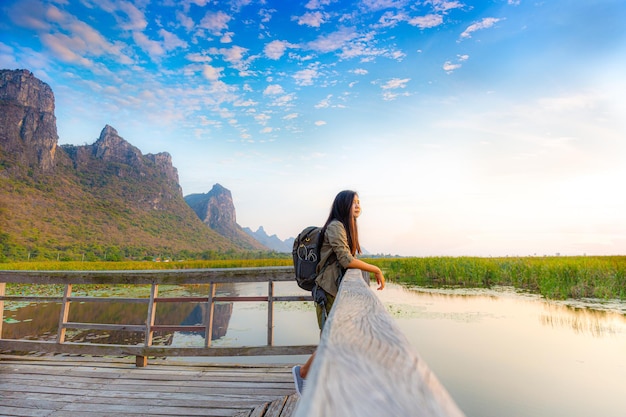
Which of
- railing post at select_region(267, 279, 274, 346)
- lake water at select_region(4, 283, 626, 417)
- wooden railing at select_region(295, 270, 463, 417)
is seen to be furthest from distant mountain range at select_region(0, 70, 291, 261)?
wooden railing at select_region(295, 270, 463, 417)

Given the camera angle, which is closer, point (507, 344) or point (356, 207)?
point (356, 207)

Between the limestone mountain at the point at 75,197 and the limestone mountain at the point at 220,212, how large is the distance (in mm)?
23947

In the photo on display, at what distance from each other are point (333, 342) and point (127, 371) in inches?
147

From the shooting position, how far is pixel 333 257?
2.08 metres

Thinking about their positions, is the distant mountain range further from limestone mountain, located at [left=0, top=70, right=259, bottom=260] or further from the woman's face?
the woman's face

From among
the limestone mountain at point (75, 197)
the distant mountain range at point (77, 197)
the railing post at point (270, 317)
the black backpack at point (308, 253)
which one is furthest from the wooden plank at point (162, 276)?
the limestone mountain at point (75, 197)

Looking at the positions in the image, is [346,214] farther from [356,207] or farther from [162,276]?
[162,276]

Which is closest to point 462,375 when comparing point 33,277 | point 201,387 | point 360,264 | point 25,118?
point 201,387

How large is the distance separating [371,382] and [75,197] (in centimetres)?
6670

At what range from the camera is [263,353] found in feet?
10.6

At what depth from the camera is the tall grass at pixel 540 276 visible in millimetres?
10797

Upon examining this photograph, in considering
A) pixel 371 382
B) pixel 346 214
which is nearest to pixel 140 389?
pixel 346 214

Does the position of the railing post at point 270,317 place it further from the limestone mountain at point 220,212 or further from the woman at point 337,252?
the limestone mountain at point 220,212

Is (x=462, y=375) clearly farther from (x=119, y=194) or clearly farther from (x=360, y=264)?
(x=119, y=194)
